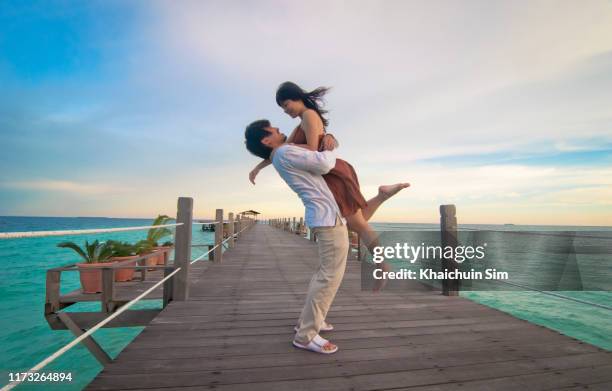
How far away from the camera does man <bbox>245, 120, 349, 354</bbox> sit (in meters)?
1.71

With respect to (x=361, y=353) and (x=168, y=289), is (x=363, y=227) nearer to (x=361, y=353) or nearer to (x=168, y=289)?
(x=361, y=353)

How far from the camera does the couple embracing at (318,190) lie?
169 centimetres

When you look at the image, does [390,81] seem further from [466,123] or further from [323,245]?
[323,245]

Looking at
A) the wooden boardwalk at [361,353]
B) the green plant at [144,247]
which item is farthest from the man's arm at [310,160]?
the green plant at [144,247]

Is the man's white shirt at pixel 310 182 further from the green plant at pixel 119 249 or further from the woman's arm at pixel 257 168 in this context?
the green plant at pixel 119 249

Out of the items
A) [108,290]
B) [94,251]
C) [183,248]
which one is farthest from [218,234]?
[183,248]

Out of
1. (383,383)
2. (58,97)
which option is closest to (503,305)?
(383,383)

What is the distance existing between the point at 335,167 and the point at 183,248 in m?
2.03

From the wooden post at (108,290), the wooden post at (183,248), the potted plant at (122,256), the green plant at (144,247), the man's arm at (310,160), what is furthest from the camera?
the green plant at (144,247)

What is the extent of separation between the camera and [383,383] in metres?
1.46

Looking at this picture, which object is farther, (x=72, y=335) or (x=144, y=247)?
(x=72, y=335)

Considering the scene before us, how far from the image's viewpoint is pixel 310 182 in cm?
174

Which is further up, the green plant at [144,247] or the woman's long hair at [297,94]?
the woman's long hair at [297,94]

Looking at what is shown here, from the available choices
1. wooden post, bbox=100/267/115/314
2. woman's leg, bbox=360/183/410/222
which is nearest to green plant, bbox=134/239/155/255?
wooden post, bbox=100/267/115/314
